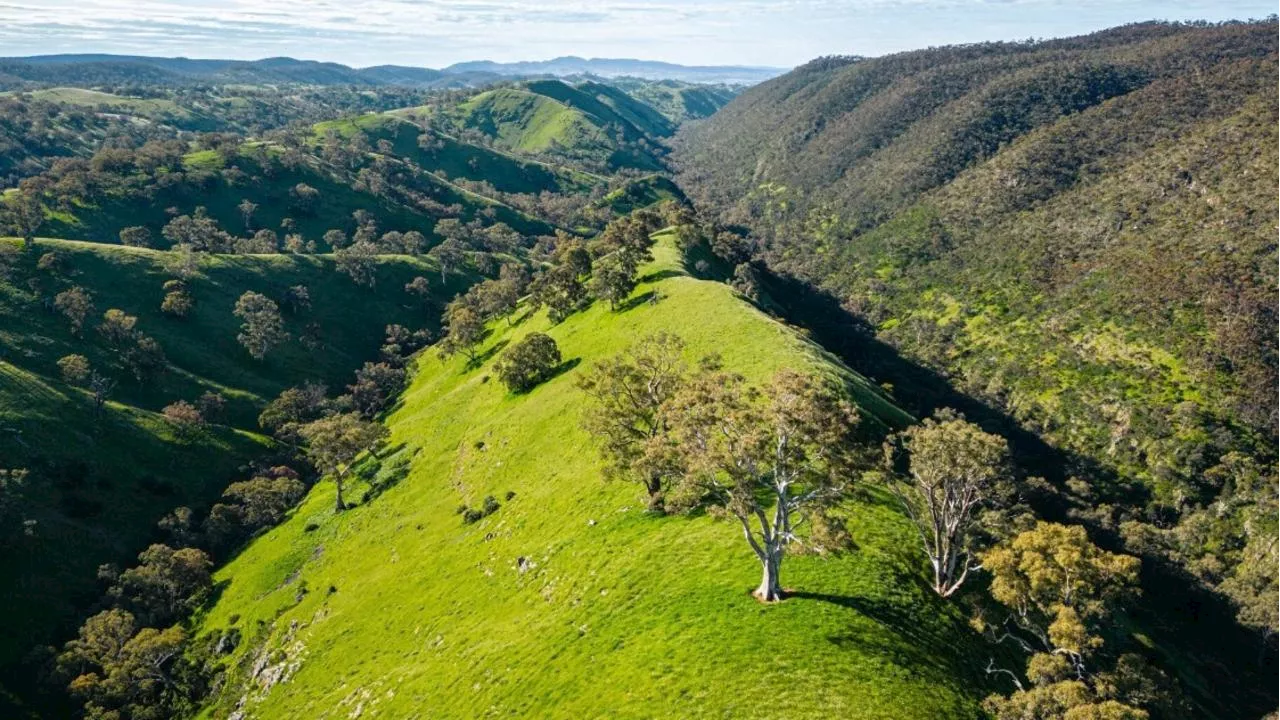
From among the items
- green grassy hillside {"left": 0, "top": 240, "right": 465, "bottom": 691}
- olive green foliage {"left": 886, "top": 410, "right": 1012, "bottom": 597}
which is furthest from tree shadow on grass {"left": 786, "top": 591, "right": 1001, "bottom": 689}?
green grassy hillside {"left": 0, "top": 240, "right": 465, "bottom": 691}

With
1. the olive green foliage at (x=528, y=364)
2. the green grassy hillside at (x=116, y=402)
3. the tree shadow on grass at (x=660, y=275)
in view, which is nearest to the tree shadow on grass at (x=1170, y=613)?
the tree shadow on grass at (x=660, y=275)

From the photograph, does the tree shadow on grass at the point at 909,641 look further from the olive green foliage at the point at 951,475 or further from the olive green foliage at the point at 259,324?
the olive green foliage at the point at 259,324

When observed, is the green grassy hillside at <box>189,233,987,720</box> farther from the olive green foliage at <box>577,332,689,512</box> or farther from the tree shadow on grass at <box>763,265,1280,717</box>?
the tree shadow on grass at <box>763,265,1280,717</box>

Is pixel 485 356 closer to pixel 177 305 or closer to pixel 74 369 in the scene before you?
pixel 74 369

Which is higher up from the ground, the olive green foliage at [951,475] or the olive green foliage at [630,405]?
the olive green foliage at [951,475]

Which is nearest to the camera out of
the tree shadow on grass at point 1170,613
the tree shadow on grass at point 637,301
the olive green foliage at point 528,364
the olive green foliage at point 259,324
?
the tree shadow on grass at point 1170,613

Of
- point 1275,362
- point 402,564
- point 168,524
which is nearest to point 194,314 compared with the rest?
point 168,524
